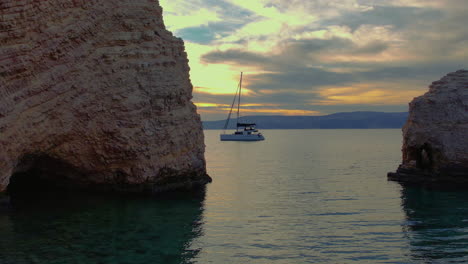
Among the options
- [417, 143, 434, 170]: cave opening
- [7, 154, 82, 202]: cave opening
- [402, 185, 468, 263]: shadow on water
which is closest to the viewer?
[402, 185, 468, 263]: shadow on water

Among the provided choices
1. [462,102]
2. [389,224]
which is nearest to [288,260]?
[389,224]

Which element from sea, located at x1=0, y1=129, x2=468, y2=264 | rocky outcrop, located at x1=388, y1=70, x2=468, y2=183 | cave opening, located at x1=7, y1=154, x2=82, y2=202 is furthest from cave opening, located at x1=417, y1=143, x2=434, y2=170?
cave opening, located at x1=7, y1=154, x2=82, y2=202

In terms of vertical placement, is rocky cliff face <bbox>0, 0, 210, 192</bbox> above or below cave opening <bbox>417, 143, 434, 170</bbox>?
above

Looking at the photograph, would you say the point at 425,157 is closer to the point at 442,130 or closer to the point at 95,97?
the point at 442,130

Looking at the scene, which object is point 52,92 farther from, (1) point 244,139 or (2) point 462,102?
(1) point 244,139

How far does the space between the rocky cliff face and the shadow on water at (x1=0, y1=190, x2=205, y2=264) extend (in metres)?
1.53

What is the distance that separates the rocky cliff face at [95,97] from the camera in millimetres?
15836

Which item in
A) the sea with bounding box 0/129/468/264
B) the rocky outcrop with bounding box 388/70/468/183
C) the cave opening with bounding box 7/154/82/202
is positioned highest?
the rocky outcrop with bounding box 388/70/468/183

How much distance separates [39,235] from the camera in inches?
514

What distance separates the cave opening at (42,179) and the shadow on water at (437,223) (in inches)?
574

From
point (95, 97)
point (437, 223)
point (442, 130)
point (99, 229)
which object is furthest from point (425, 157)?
point (99, 229)

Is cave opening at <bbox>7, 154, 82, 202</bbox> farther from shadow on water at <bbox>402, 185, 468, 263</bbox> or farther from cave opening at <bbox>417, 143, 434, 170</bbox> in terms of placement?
cave opening at <bbox>417, 143, 434, 170</bbox>

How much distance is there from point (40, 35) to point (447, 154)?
2127cm

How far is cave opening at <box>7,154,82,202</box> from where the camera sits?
18159mm
